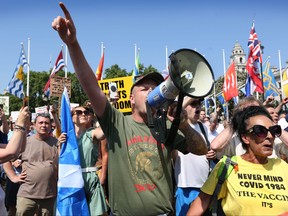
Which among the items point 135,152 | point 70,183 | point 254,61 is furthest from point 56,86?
point 135,152

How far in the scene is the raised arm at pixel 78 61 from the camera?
2.36m

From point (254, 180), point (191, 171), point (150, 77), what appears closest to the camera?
point (254, 180)

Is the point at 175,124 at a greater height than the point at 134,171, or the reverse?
the point at 175,124

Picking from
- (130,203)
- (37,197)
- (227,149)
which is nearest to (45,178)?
(37,197)

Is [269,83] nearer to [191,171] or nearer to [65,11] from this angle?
[191,171]

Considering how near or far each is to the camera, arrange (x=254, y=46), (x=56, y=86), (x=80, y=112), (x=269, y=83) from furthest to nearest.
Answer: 1. (x=269, y=83)
2. (x=254, y=46)
3. (x=56, y=86)
4. (x=80, y=112)

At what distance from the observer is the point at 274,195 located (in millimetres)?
2436

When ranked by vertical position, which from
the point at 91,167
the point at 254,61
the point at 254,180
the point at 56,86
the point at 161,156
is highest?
the point at 254,61

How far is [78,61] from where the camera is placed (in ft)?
8.16

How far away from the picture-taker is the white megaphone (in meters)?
2.35

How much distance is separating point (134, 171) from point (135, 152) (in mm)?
130

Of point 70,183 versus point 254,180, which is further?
point 70,183

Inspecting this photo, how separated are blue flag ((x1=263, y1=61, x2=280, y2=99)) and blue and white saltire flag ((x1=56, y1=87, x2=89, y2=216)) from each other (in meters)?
10.1

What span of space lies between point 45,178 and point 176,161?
73.9 inches
